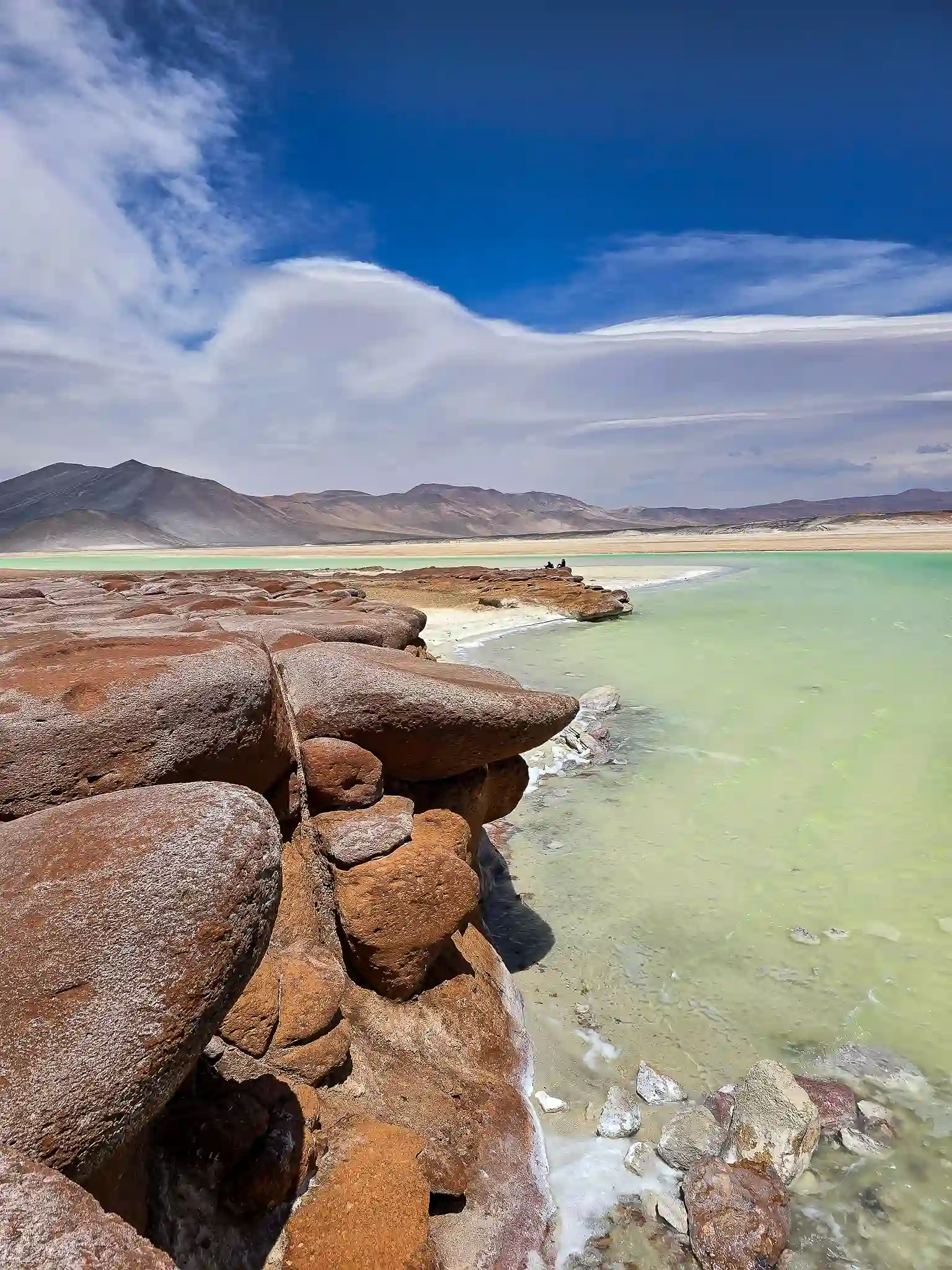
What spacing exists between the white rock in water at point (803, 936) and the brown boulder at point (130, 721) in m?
3.91

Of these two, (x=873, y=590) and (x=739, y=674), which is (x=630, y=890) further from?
(x=873, y=590)

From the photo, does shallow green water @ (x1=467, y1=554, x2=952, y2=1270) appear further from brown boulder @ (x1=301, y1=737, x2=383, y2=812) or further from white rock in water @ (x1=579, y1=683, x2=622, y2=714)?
brown boulder @ (x1=301, y1=737, x2=383, y2=812)

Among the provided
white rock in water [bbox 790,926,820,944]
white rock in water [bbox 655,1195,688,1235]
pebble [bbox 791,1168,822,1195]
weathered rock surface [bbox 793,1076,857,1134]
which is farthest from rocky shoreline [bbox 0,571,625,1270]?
white rock in water [bbox 790,926,820,944]

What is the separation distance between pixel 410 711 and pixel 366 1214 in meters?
2.09

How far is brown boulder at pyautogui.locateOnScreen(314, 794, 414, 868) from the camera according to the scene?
368 centimetres

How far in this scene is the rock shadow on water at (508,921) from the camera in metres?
5.14

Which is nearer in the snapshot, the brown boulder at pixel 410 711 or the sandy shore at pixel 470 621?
the brown boulder at pixel 410 711

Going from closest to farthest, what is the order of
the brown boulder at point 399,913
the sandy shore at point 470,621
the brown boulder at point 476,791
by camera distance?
the brown boulder at point 399,913 < the brown boulder at point 476,791 < the sandy shore at point 470,621

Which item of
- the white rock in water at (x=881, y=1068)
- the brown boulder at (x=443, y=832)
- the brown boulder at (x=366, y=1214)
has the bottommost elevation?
the white rock in water at (x=881, y=1068)

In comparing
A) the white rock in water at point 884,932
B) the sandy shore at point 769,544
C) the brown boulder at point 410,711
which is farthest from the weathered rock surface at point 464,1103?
the sandy shore at point 769,544

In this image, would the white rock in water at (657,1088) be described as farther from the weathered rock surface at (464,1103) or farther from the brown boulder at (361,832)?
the brown boulder at (361,832)

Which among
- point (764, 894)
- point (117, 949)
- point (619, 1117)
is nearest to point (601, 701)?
point (764, 894)

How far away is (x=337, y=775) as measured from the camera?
12.4 feet

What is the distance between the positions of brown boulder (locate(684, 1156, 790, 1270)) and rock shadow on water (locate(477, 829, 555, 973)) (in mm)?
1884
